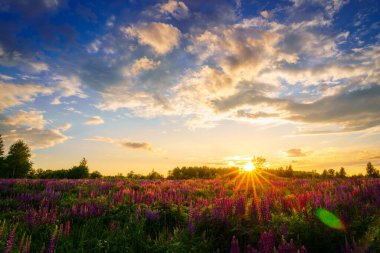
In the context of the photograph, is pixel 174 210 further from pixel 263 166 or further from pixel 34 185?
pixel 263 166

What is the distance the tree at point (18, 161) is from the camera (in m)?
49.2

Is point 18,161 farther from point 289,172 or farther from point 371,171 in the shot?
point 371,171

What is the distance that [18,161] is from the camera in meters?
49.8

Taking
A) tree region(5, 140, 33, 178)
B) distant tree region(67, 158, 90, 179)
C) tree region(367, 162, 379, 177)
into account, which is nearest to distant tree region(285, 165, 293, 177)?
tree region(367, 162, 379, 177)

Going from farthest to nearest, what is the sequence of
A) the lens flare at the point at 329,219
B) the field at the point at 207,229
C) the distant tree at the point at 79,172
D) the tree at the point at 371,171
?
1. the distant tree at the point at 79,172
2. the tree at the point at 371,171
3. the lens flare at the point at 329,219
4. the field at the point at 207,229

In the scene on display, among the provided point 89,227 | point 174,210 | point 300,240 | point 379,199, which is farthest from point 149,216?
point 379,199

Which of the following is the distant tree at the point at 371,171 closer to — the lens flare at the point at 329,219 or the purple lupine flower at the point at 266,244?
the lens flare at the point at 329,219

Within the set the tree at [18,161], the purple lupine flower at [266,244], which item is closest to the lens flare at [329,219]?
the purple lupine flower at [266,244]

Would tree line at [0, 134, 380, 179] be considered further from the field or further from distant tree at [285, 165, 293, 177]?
the field

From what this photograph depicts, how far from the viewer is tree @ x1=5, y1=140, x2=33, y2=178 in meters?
49.2

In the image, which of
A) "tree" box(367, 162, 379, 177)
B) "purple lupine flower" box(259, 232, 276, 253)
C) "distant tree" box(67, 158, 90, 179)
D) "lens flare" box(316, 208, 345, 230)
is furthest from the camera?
"distant tree" box(67, 158, 90, 179)

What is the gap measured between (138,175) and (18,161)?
108 ft

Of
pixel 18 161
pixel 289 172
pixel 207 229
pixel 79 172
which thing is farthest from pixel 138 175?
pixel 18 161

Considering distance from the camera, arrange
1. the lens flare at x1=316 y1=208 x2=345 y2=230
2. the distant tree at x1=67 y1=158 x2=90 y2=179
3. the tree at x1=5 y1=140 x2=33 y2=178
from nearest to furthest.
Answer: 1. the lens flare at x1=316 y1=208 x2=345 y2=230
2. the distant tree at x1=67 y1=158 x2=90 y2=179
3. the tree at x1=5 y1=140 x2=33 y2=178
